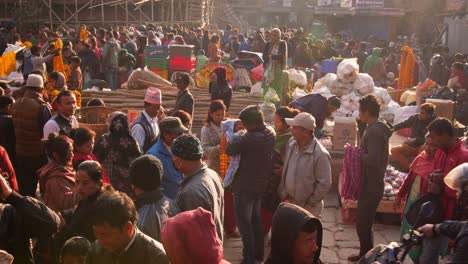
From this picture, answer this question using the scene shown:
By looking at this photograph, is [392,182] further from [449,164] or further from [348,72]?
[348,72]

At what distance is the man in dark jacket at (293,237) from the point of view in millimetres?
3482

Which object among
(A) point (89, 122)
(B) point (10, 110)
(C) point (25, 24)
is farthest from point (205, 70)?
(C) point (25, 24)

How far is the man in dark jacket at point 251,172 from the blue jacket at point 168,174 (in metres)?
0.75

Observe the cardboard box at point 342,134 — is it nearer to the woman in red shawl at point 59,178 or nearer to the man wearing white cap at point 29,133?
the man wearing white cap at point 29,133

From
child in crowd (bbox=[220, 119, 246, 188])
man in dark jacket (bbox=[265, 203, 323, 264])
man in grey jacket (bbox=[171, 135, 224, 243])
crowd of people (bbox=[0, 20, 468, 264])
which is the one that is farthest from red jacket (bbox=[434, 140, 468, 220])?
man in dark jacket (bbox=[265, 203, 323, 264])

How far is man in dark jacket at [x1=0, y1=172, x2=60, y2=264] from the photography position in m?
4.18

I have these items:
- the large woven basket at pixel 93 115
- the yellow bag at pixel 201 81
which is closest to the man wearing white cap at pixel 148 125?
the large woven basket at pixel 93 115

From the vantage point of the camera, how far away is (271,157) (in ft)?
21.7

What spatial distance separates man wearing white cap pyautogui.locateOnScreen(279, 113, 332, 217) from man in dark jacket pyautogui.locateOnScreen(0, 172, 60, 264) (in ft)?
8.46

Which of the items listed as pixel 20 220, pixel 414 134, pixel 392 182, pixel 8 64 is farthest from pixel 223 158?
pixel 8 64

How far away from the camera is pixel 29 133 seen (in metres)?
7.38

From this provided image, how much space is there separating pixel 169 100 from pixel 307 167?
7.04 meters

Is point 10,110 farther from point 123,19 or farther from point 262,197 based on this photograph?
point 123,19

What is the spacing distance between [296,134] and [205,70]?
30.6 feet
